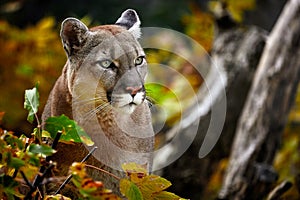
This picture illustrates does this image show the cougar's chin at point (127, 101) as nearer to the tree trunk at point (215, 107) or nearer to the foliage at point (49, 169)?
the foliage at point (49, 169)

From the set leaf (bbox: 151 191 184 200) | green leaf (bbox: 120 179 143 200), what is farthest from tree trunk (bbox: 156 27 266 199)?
green leaf (bbox: 120 179 143 200)

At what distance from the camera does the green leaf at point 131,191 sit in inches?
70.7

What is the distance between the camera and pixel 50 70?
228 inches

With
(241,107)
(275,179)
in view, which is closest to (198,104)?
(241,107)

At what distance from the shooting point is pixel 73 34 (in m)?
2.29

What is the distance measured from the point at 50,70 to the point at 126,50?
371 centimetres

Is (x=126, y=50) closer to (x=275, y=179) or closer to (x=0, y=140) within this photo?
(x=0, y=140)

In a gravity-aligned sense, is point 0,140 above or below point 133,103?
below

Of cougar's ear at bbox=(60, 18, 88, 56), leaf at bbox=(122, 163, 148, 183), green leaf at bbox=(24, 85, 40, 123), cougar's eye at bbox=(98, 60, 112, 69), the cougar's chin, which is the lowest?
leaf at bbox=(122, 163, 148, 183)

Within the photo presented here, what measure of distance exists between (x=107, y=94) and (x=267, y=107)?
7.35 feet

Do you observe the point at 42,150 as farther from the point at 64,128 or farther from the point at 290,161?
the point at 290,161

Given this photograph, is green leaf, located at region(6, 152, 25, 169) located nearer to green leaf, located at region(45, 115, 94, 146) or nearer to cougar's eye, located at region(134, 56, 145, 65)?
green leaf, located at region(45, 115, 94, 146)

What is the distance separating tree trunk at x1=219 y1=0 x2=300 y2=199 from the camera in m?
4.16

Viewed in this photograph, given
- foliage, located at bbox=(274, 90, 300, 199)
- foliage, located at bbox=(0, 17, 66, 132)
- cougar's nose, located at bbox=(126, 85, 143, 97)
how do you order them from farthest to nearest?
foliage, located at bbox=(0, 17, 66, 132), foliage, located at bbox=(274, 90, 300, 199), cougar's nose, located at bbox=(126, 85, 143, 97)
